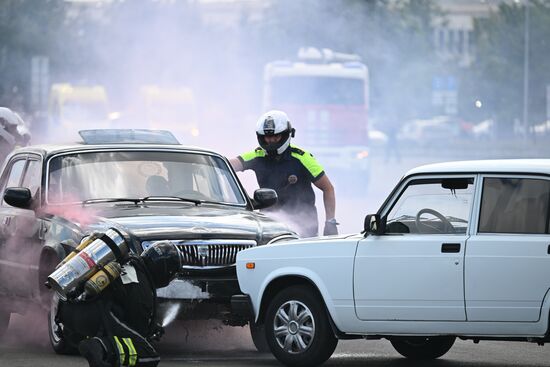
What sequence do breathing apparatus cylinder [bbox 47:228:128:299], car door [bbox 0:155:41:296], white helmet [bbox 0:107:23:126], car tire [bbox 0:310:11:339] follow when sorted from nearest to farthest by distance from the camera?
breathing apparatus cylinder [bbox 47:228:128:299], car door [bbox 0:155:41:296], car tire [bbox 0:310:11:339], white helmet [bbox 0:107:23:126]

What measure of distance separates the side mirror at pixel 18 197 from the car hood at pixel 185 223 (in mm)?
685

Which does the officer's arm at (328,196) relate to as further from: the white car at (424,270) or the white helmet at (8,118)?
the white helmet at (8,118)

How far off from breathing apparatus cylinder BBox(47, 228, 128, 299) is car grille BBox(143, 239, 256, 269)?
1978 mm

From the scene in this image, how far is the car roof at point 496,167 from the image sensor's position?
32.1 ft

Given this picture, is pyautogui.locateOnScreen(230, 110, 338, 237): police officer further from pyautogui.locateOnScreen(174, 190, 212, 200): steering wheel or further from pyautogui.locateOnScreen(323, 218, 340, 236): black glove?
pyautogui.locateOnScreen(174, 190, 212, 200): steering wheel

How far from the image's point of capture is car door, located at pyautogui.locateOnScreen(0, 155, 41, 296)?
11867 mm

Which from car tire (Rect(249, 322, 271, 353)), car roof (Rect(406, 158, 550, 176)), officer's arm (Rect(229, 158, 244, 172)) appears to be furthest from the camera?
officer's arm (Rect(229, 158, 244, 172))

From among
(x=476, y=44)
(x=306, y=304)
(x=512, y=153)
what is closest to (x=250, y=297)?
(x=306, y=304)

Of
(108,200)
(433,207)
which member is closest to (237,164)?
(108,200)

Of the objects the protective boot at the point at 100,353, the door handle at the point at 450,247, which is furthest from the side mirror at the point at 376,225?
the protective boot at the point at 100,353

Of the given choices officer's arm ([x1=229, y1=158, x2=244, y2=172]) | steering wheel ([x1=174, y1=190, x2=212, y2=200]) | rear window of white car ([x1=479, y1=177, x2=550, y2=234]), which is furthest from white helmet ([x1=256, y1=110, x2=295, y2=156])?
rear window of white car ([x1=479, y1=177, x2=550, y2=234])

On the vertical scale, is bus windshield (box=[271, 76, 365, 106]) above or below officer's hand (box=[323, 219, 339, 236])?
above

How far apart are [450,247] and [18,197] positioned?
3602mm

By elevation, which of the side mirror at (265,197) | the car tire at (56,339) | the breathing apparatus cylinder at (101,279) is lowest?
the car tire at (56,339)
